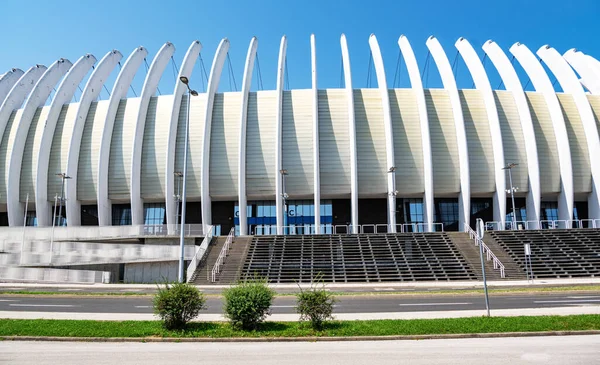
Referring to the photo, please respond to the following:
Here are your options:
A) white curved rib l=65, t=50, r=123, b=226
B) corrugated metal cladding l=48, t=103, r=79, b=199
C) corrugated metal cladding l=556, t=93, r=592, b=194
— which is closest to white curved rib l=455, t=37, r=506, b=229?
corrugated metal cladding l=556, t=93, r=592, b=194

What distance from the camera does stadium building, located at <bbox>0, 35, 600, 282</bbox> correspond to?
39.0m

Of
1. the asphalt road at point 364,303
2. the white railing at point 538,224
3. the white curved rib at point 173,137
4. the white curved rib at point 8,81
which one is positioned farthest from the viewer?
the white curved rib at point 8,81

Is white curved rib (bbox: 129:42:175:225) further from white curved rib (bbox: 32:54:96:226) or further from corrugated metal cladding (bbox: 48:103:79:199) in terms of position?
white curved rib (bbox: 32:54:96:226)

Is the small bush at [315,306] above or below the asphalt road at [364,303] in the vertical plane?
above

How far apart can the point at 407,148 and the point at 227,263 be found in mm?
21385

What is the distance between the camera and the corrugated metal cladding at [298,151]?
40.0 meters

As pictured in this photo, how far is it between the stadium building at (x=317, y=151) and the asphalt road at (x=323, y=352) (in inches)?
1100

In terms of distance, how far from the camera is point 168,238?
32469 millimetres

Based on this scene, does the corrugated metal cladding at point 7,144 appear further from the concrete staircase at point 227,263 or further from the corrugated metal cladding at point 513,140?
the corrugated metal cladding at point 513,140

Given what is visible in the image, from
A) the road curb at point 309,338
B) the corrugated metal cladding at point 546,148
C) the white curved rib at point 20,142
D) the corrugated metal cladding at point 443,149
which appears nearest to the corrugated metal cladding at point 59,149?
the white curved rib at point 20,142

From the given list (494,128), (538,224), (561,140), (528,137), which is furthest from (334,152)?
(561,140)

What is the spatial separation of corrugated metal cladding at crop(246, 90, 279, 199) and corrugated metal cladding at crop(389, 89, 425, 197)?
11.9 metres

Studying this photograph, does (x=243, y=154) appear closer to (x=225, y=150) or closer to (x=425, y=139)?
(x=225, y=150)

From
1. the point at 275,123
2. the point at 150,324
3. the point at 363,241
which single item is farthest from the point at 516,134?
the point at 150,324
